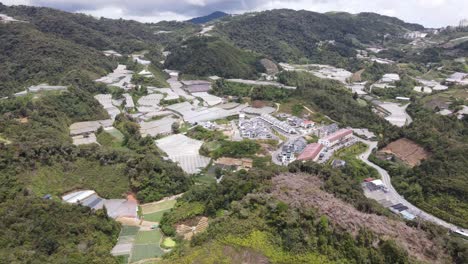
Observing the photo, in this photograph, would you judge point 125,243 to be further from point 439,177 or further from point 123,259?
point 439,177

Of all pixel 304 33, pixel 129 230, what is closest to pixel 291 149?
pixel 129 230

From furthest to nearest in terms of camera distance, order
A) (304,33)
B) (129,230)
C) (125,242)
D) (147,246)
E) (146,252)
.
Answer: (304,33)
(129,230)
(125,242)
(147,246)
(146,252)

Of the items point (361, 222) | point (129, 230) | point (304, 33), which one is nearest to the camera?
point (361, 222)

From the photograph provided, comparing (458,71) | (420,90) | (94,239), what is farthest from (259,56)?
(94,239)

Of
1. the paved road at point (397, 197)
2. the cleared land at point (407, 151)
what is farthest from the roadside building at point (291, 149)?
the cleared land at point (407, 151)

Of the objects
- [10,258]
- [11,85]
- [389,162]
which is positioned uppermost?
[11,85]

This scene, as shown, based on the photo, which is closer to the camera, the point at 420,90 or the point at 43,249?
the point at 43,249

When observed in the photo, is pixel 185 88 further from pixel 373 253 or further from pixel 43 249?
pixel 373 253

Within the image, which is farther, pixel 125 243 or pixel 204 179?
pixel 204 179
